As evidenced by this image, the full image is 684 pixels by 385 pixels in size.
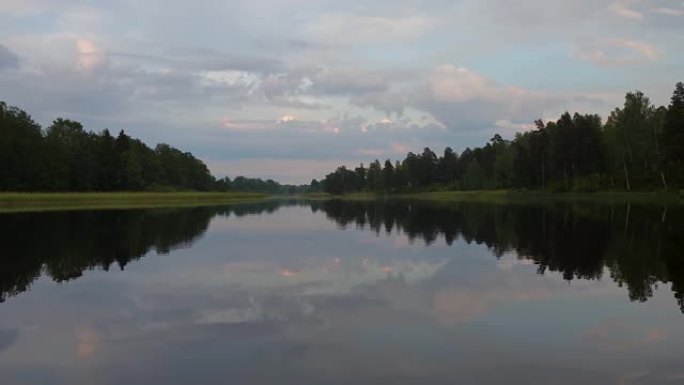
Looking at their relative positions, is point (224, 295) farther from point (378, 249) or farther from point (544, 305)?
point (378, 249)

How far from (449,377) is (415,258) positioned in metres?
17.8

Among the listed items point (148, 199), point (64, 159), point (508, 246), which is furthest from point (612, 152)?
point (64, 159)

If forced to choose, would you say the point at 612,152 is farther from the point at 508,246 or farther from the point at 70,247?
the point at 70,247

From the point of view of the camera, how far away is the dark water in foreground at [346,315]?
11.4 m

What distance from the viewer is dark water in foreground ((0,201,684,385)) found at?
37.3ft

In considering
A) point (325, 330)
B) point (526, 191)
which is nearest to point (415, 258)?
point (325, 330)

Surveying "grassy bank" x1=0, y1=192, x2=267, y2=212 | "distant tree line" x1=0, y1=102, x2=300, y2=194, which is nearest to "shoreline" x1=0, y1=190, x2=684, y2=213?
"grassy bank" x1=0, y1=192, x2=267, y2=212

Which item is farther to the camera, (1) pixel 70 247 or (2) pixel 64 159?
(2) pixel 64 159

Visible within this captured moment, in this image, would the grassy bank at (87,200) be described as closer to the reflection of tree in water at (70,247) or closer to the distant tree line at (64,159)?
the distant tree line at (64,159)

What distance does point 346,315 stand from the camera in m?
16.2

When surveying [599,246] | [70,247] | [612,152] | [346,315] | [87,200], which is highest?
[612,152]

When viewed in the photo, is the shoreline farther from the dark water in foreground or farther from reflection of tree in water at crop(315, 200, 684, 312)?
the dark water in foreground

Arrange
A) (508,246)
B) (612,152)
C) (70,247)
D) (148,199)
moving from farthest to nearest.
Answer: (148,199), (612,152), (508,246), (70,247)

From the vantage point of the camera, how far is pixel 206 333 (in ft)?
46.8
